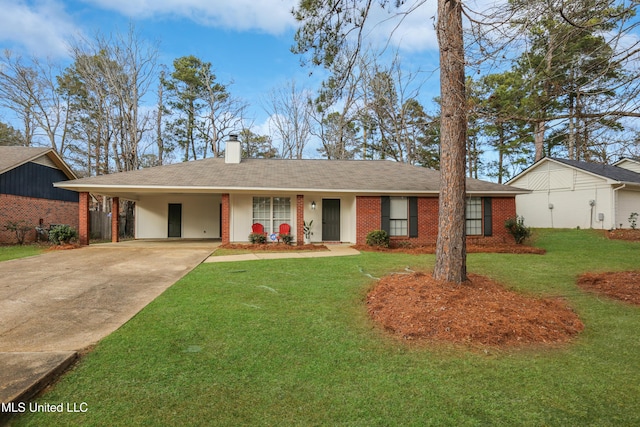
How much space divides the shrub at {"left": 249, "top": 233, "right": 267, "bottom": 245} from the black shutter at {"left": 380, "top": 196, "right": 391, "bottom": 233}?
4.50 m

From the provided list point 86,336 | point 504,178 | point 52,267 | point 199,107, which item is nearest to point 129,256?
point 52,267

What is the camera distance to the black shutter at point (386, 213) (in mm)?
11828

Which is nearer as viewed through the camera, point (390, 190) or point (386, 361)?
point (386, 361)

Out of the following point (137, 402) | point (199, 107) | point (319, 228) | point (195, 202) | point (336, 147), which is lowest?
point (137, 402)

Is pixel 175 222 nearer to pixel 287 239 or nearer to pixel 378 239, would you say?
pixel 287 239

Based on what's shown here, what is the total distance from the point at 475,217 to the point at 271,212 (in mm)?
8115

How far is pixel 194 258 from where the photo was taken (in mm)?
8805

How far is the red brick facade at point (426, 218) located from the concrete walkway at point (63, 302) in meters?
3.48

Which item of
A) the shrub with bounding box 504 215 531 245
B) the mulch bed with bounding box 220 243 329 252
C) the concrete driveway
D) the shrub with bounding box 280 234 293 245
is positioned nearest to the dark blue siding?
the concrete driveway

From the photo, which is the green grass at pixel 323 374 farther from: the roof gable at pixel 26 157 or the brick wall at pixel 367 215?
the roof gable at pixel 26 157

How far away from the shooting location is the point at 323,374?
109 inches

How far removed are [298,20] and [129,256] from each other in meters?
7.78

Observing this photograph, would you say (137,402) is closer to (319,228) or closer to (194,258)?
(194,258)

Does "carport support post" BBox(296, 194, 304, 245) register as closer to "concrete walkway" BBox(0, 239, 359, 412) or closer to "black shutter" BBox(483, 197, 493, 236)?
"concrete walkway" BBox(0, 239, 359, 412)
